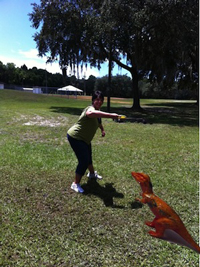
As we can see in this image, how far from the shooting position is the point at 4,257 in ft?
7.09

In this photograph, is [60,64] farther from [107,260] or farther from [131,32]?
[107,260]

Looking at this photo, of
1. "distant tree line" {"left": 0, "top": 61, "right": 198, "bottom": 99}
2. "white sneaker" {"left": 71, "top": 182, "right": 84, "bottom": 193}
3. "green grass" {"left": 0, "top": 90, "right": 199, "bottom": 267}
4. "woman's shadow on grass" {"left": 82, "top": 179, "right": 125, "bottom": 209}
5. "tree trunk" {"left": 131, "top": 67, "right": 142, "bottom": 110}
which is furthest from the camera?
"distant tree line" {"left": 0, "top": 61, "right": 198, "bottom": 99}

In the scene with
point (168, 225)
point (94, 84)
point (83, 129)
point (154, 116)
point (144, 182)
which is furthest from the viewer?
point (94, 84)

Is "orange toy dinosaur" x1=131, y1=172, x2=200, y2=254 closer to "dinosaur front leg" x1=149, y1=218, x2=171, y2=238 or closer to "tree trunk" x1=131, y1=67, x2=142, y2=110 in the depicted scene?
"dinosaur front leg" x1=149, y1=218, x2=171, y2=238

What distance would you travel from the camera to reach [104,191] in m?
3.59

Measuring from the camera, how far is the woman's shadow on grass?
328 centimetres

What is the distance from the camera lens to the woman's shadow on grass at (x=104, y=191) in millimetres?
3275

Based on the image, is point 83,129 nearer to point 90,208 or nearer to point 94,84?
point 90,208

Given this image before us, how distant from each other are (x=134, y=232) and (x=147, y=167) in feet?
7.59

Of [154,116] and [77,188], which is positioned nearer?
[77,188]

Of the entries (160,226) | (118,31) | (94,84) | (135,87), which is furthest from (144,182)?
(94,84)

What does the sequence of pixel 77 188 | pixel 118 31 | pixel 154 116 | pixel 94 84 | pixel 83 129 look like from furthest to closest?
1. pixel 94 84
2. pixel 154 116
3. pixel 118 31
4. pixel 77 188
5. pixel 83 129

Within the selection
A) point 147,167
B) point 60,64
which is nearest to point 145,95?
point 60,64

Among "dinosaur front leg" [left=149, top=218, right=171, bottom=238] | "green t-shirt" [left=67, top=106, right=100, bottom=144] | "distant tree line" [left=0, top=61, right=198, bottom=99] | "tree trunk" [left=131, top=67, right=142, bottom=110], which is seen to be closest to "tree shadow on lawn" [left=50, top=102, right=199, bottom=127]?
"tree trunk" [left=131, top=67, right=142, bottom=110]
